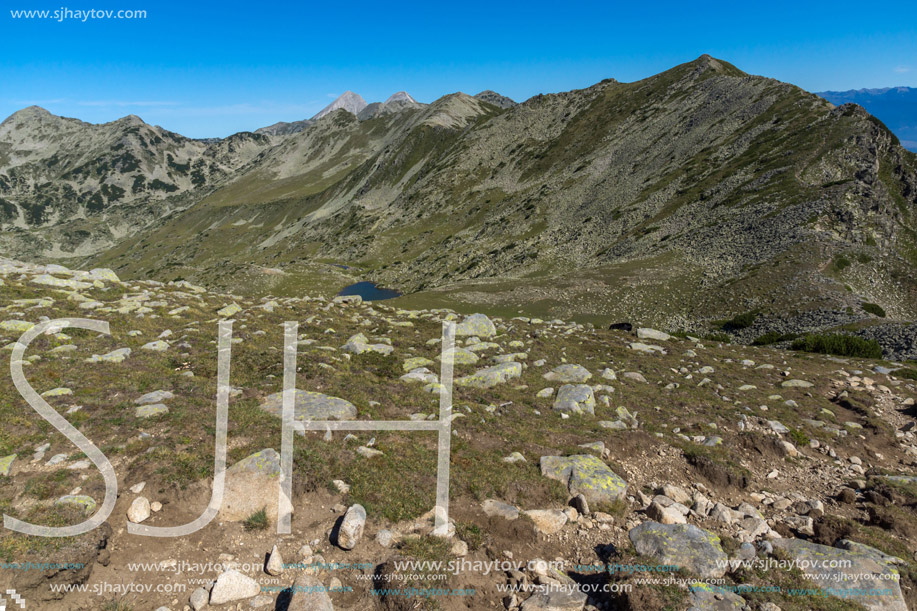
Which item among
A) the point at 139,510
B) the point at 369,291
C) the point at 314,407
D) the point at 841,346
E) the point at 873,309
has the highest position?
the point at 873,309

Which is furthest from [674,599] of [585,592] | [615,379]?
[615,379]

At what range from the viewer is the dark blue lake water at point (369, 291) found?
104 metres

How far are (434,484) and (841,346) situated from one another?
42.5 meters

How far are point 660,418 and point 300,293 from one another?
9672cm

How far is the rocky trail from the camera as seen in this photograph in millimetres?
8922

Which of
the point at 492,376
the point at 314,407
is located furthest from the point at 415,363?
the point at 314,407

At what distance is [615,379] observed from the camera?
79.3 feet

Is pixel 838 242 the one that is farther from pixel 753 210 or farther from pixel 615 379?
pixel 615 379

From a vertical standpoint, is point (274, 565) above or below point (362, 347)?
below

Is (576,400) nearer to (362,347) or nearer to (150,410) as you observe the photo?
(362,347)

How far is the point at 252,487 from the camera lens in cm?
1094

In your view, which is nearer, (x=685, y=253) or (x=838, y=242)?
(x=838, y=242)

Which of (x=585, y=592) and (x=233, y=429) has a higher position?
(x=233, y=429)

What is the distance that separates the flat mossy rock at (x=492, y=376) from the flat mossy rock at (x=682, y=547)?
10880 mm
